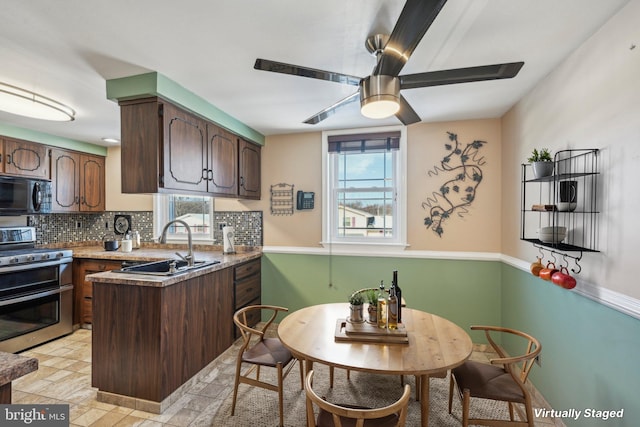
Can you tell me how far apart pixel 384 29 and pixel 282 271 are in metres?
2.70

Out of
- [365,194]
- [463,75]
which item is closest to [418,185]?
[365,194]

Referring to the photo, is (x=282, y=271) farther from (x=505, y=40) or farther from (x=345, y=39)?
(x=505, y=40)

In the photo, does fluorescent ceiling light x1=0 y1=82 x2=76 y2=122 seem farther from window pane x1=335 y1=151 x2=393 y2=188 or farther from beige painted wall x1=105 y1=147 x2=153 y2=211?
window pane x1=335 y1=151 x2=393 y2=188

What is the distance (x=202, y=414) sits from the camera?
6.73ft

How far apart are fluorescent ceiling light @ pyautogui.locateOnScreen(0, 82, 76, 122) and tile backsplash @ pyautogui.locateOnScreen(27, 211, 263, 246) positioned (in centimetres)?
179

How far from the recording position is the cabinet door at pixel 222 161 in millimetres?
2818

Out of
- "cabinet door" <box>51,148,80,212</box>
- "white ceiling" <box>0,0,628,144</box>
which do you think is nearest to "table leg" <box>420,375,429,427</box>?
"white ceiling" <box>0,0,628,144</box>

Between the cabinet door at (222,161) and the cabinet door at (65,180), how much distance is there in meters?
2.31

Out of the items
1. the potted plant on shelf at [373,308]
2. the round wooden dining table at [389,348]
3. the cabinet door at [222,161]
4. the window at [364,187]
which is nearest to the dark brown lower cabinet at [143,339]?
the round wooden dining table at [389,348]

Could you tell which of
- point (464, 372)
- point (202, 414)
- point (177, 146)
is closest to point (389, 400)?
point (464, 372)

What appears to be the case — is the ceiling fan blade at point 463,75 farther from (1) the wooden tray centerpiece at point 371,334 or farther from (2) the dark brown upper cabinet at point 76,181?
(2) the dark brown upper cabinet at point 76,181

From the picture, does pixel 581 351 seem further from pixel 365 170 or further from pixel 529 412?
pixel 365 170

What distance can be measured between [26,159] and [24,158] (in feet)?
0.07

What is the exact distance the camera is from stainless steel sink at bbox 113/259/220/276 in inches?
89.8
